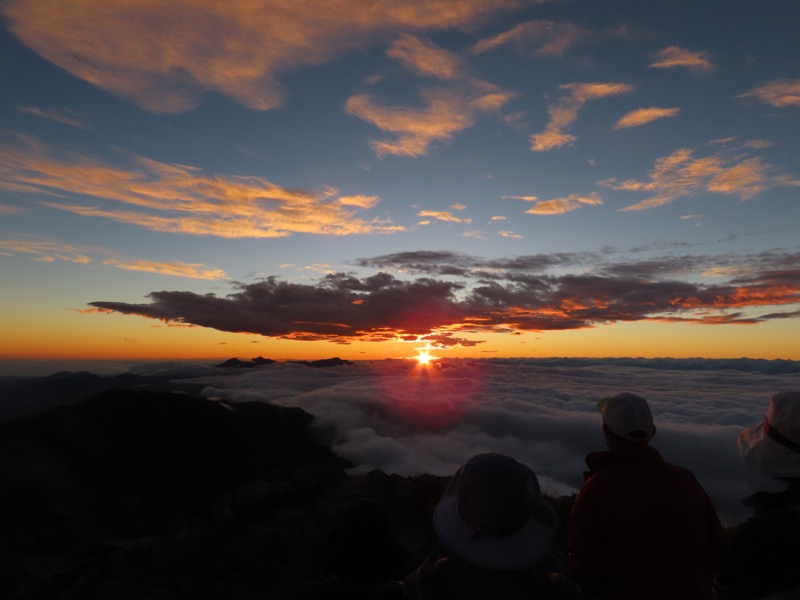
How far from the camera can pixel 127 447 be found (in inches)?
2459

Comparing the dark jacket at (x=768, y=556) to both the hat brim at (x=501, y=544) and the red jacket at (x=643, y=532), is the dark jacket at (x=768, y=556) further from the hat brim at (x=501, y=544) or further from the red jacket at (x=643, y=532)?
the hat brim at (x=501, y=544)

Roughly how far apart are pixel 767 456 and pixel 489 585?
2.01 m

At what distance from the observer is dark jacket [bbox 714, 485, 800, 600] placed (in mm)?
2494

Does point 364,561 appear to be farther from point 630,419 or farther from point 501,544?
point 630,419

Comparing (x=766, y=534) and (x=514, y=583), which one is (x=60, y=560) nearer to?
(x=514, y=583)

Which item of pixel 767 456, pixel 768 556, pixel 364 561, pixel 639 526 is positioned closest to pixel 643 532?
pixel 639 526

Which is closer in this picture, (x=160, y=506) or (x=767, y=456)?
Answer: (x=767, y=456)

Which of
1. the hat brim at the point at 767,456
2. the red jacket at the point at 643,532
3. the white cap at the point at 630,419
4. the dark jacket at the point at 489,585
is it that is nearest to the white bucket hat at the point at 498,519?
the dark jacket at the point at 489,585

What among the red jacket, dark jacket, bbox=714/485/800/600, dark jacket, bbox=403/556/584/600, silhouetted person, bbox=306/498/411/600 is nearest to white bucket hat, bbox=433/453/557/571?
dark jacket, bbox=403/556/584/600

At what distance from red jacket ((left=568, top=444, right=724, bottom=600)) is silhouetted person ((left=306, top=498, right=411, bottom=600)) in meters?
1.14

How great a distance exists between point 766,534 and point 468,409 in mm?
147649

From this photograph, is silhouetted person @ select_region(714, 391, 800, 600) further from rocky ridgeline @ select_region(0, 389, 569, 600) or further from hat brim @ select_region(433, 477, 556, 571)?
rocky ridgeline @ select_region(0, 389, 569, 600)

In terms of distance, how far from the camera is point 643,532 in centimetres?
268

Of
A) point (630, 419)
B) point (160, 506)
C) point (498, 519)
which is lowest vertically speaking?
point (160, 506)
